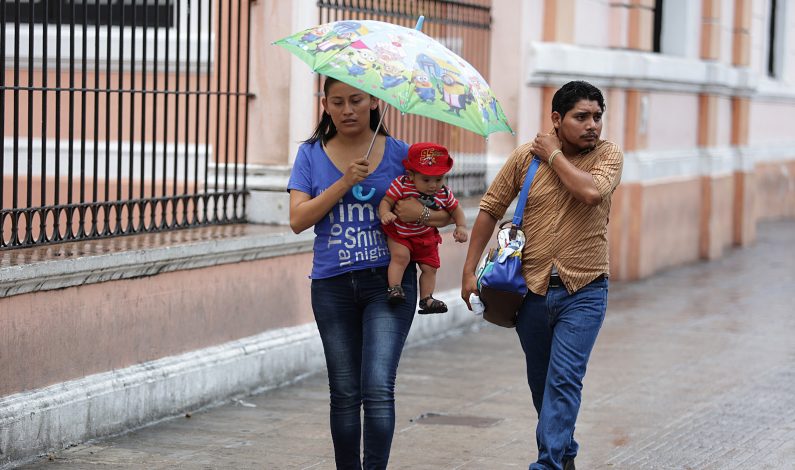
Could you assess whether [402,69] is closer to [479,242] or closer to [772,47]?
[479,242]

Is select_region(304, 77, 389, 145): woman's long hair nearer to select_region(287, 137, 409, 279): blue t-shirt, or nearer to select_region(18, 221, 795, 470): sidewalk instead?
select_region(287, 137, 409, 279): blue t-shirt

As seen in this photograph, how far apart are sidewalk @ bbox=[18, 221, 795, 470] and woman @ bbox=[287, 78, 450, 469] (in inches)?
54.9

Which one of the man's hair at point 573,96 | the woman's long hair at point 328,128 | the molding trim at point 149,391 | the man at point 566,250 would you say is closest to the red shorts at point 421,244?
the woman's long hair at point 328,128

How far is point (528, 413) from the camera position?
834cm

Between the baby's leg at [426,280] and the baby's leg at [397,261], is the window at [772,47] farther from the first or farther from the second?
the baby's leg at [397,261]

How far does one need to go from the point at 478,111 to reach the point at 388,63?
0.42 metres

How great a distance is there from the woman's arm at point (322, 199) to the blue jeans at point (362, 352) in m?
0.26

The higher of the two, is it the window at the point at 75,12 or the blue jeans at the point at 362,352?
the window at the point at 75,12

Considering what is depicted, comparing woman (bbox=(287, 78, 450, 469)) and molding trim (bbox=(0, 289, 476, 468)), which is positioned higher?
woman (bbox=(287, 78, 450, 469))

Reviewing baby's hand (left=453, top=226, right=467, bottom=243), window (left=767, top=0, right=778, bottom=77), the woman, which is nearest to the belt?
baby's hand (left=453, top=226, right=467, bottom=243)

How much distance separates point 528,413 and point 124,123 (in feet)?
10.1

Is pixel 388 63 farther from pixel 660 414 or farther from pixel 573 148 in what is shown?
pixel 660 414

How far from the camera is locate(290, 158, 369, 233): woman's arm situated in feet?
17.8

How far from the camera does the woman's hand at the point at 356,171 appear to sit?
5.41 metres
